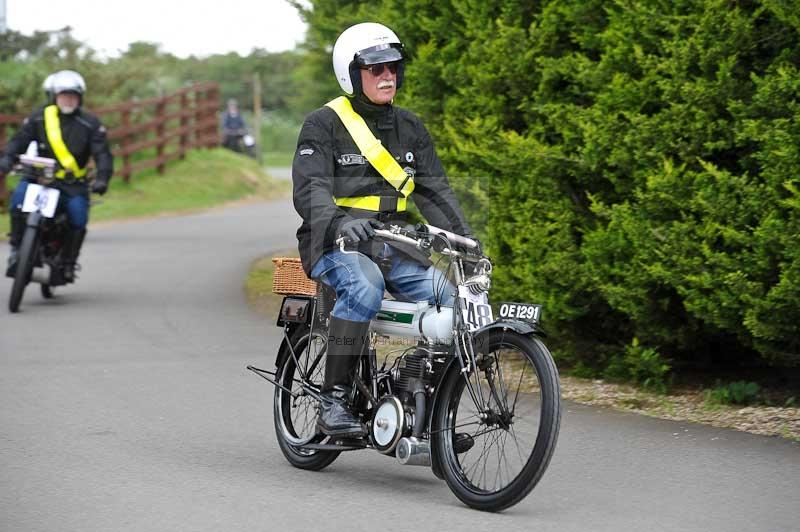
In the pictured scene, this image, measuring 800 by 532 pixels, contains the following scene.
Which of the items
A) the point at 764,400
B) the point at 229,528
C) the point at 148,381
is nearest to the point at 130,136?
the point at 148,381

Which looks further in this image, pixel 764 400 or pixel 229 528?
pixel 764 400

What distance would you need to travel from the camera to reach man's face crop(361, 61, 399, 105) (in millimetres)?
6715

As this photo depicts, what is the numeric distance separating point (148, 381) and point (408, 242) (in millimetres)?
3826

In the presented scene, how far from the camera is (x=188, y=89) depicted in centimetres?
3247

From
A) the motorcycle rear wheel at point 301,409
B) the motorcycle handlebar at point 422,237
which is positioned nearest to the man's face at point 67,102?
the motorcycle rear wheel at point 301,409

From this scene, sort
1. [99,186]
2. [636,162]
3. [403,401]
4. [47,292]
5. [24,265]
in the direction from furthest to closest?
[47,292], [99,186], [24,265], [636,162], [403,401]

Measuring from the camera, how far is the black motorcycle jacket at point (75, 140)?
13938 mm

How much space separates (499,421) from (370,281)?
916 mm

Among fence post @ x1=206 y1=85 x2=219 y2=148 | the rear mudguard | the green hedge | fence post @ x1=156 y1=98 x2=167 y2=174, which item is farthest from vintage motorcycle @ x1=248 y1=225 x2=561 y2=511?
fence post @ x1=206 y1=85 x2=219 y2=148

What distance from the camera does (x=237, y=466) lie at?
7.16 m

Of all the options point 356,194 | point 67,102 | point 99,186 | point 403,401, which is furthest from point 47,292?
point 403,401

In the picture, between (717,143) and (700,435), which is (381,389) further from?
(717,143)

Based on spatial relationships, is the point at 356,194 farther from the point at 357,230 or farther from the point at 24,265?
the point at 24,265

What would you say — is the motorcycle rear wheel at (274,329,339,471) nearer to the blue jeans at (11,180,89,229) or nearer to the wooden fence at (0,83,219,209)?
the blue jeans at (11,180,89,229)
